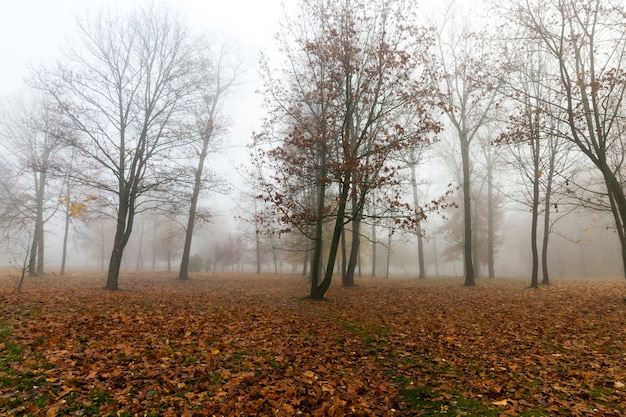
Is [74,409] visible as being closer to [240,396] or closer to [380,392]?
[240,396]

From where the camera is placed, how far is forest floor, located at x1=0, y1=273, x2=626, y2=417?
4.48 m

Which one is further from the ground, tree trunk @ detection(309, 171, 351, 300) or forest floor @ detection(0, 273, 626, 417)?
tree trunk @ detection(309, 171, 351, 300)

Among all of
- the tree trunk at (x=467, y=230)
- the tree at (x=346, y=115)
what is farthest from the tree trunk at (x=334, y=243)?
the tree trunk at (x=467, y=230)

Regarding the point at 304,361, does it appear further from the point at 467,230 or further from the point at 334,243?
the point at 467,230

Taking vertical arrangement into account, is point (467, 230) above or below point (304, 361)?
above

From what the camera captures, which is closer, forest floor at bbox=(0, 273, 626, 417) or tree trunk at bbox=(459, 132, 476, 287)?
forest floor at bbox=(0, 273, 626, 417)

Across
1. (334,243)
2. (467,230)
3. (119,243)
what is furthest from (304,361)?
(467,230)

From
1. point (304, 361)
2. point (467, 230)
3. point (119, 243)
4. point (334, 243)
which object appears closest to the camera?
point (304, 361)

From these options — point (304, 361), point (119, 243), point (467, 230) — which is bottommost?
point (304, 361)

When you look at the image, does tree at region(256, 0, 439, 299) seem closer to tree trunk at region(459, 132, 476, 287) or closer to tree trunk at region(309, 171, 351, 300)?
tree trunk at region(309, 171, 351, 300)

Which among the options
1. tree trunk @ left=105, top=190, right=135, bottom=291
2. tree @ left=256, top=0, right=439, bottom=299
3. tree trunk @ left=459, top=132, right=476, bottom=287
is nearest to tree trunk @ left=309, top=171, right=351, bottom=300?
tree @ left=256, top=0, right=439, bottom=299

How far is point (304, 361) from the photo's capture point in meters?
6.25

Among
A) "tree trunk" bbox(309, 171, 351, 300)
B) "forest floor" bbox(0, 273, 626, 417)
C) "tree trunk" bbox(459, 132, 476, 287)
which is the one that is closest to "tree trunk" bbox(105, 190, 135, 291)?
"forest floor" bbox(0, 273, 626, 417)

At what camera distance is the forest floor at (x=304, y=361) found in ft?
14.7
